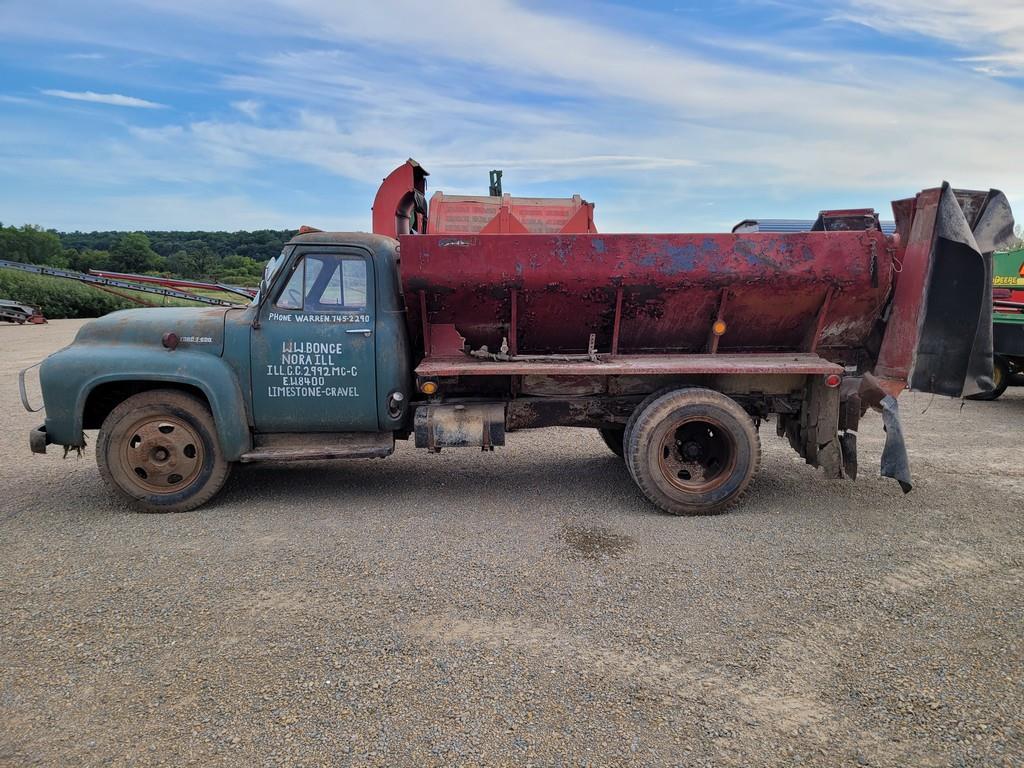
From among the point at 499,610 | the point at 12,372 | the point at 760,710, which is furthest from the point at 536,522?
the point at 12,372

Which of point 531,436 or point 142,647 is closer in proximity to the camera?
point 142,647

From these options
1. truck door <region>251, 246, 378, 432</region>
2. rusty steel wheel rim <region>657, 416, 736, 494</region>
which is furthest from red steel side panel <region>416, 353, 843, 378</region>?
truck door <region>251, 246, 378, 432</region>

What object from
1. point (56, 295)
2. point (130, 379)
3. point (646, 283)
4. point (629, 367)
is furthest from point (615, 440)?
point (56, 295)

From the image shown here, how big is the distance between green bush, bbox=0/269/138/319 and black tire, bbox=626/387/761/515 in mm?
27234

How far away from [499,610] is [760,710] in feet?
4.68

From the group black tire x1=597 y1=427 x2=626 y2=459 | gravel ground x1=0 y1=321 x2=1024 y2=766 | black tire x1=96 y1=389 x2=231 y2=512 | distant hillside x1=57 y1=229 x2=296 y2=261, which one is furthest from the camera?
distant hillside x1=57 y1=229 x2=296 y2=261

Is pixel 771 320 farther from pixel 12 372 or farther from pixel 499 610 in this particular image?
pixel 12 372

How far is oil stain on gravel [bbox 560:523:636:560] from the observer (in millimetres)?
4648

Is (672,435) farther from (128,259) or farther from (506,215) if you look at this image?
(128,259)

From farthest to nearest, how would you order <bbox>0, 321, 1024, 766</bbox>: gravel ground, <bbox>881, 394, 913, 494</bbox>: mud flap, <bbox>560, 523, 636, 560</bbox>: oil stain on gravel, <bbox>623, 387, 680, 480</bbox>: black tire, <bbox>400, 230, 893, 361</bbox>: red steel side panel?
<bbox>623, 387, 680, 480</bbox>: black tire → <bbox>400, 230, 893, 361</bbox>: red steel side panel → <bbox>881, 394, 913, 494</bbox>: mud flap → <bbox>560, 523, 636, 560</bbox>: oil stain on gravel → <bbox>0, 321, 1024, 766</bbox>: gravel ground

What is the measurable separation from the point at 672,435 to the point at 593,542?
1.22 m

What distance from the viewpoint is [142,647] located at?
11.4ft

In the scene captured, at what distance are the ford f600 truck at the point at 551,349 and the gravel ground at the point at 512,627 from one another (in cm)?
53

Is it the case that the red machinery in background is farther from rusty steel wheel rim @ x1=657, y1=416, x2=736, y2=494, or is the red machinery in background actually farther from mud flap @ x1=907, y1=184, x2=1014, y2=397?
mud flap @ x1=907, y1=184, x2=1014, y2=397
